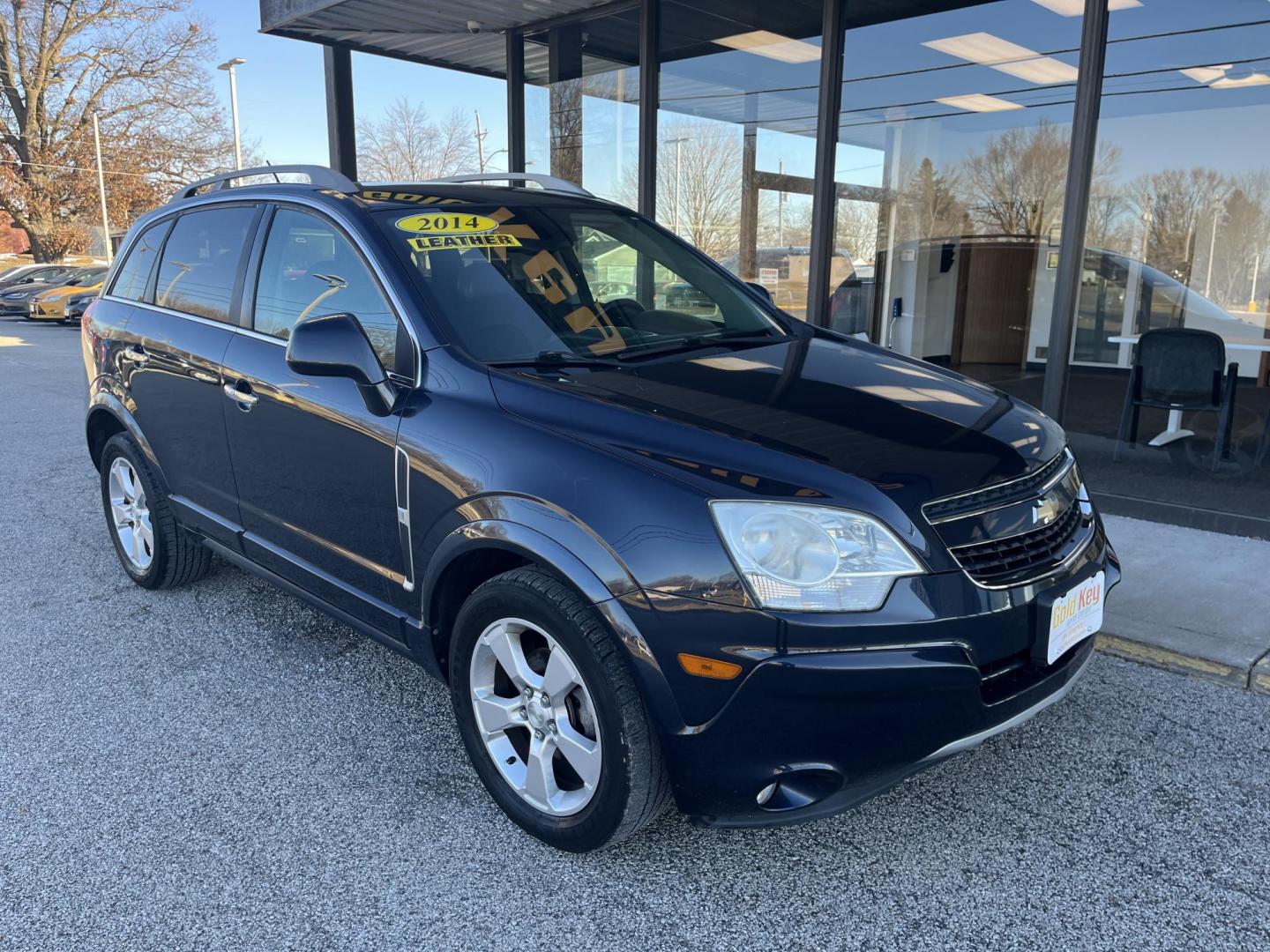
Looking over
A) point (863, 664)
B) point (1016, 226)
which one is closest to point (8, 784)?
point (863, 664)

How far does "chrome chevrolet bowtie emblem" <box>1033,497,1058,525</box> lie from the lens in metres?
2.49

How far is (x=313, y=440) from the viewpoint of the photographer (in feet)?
10.4

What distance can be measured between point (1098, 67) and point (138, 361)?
219 inches

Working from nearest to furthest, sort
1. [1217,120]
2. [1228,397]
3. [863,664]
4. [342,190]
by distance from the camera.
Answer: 1. [863,664]
2. [342,190]
3. [1228,397]
4. [1217,120]

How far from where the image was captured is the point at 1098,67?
18.9ft

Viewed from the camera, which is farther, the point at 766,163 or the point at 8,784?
the point at 766,163

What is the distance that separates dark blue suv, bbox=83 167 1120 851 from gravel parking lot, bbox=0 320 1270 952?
0.25 metres

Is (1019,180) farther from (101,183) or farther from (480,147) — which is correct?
(101,183)

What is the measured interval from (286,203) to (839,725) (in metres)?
2.74

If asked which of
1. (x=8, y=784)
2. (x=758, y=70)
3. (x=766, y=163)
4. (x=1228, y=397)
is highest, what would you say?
(x=758, y=70)

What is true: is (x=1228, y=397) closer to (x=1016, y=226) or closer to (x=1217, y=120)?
(x=1016, y=226)

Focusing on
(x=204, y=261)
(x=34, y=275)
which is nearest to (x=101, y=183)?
(x=34, y=275)

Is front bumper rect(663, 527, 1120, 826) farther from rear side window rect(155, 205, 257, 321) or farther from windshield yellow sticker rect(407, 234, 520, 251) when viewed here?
rear side window rect(155, 205, 257, 321)

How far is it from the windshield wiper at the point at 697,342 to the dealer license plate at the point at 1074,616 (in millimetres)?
1376
